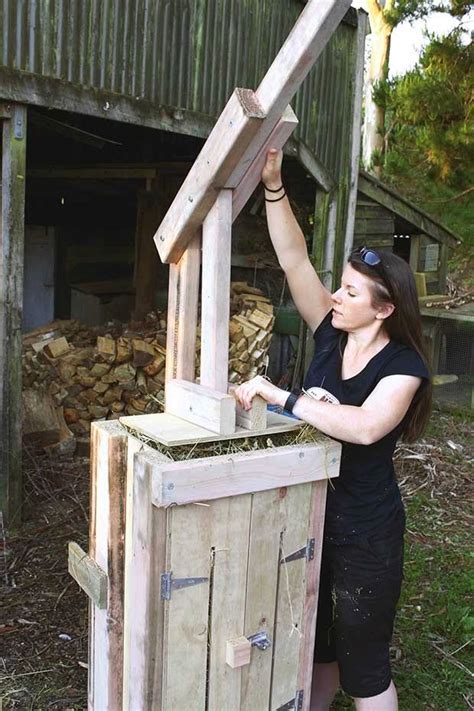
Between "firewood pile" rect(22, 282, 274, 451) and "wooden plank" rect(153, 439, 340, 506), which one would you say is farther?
"firewood pile" rect(22, 282, 274, 451)

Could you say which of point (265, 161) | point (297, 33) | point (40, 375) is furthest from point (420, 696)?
point (40, 375)

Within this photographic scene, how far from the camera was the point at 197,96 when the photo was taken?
19.2ft

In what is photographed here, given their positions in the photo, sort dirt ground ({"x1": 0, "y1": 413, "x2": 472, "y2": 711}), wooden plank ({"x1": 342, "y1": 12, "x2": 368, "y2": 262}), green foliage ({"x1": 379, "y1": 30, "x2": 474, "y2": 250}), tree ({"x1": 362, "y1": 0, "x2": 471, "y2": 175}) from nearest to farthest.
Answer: dirt ground ({"x1": 0, "y1": 413, "x2": 472, "y2": 711}), wooden plank ({"x1": 342, "y1": 12, "x2": 368, "y2": 262}), green foliage ({"x1": 379, "y1": 30, "x2": 474, "y2": 250}), tree ({"x1": 362, "y1": 0, "x2": 471, "y2": 175})

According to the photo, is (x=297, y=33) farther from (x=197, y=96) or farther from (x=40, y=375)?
(x=40, y=375)

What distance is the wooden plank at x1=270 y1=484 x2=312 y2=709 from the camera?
2367 mm

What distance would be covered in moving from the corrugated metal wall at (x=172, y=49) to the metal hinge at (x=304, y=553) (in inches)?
138

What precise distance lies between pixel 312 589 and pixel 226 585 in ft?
1.32

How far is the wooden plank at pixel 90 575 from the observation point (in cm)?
234

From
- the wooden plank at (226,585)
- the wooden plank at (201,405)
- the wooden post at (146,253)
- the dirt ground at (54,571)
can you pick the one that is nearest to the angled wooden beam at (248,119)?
the wooden plank at (201,405)

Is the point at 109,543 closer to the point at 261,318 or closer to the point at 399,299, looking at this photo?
the point at 399,299

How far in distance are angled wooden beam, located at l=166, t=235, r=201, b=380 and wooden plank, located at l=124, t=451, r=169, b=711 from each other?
45 centimetres

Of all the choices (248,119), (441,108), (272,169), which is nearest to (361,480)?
(272,169)

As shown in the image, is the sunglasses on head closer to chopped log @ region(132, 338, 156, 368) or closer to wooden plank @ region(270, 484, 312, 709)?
wooden plank @ region(270, 484, 312, 709)

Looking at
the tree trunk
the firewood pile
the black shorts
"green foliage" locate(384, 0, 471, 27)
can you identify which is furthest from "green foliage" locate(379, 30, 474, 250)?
the black shorts
